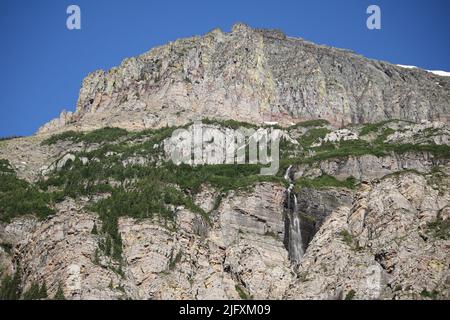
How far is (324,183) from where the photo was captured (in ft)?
409

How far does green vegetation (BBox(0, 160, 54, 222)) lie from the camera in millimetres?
114562

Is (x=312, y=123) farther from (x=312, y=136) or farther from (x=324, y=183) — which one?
(x=324, y=183)

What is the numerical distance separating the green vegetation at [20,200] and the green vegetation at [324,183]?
118ft

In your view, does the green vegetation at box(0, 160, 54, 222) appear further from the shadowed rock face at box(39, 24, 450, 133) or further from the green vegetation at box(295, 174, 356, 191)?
the shadowed rock face at box(39, 24, 450, 133)

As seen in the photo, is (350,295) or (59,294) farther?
(350,295)

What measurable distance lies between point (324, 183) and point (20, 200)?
142ft

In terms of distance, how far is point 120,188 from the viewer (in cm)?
12169

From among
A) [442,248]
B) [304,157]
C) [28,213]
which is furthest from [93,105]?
[442,248]

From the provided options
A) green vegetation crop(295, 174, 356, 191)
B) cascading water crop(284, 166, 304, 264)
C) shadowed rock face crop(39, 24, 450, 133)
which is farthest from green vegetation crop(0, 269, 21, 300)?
shadowed rock face crop(39, 24, 450, 133)

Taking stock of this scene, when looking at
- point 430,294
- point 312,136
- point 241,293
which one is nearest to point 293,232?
point 241,293

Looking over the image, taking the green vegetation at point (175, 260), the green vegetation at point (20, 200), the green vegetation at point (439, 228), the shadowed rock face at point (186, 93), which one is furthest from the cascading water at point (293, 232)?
the shadowed rock face at point (186, 93)

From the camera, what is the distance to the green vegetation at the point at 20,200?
11456 cm

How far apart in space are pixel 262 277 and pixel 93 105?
98139mm
